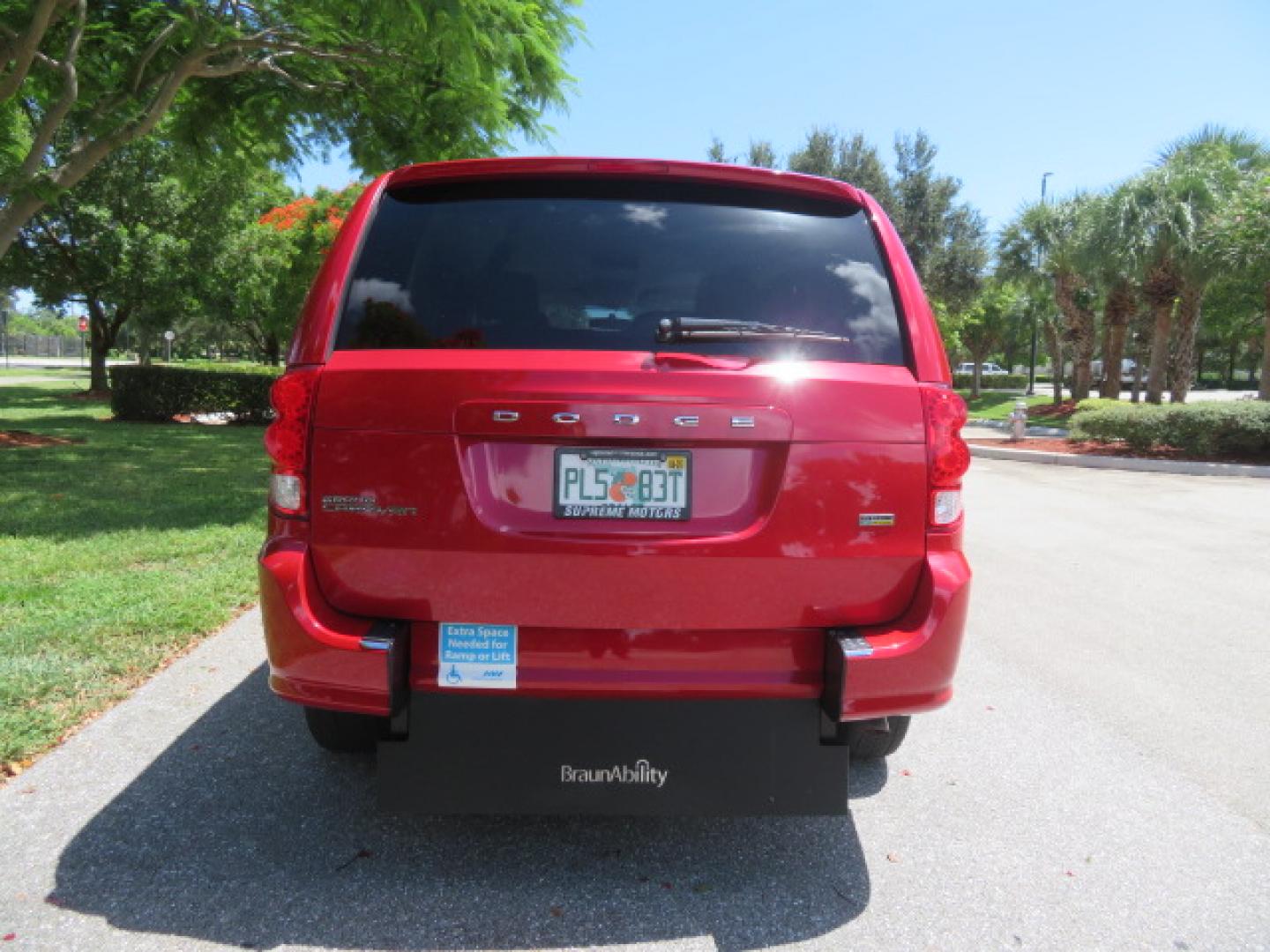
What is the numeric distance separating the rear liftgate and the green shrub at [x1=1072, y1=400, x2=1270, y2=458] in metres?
17.1

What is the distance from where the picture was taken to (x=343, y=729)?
3002 millimetres

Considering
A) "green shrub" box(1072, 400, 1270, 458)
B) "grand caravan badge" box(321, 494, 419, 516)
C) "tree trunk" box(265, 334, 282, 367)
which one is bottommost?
"green shrub" box(1072, 400, 1270, 458)

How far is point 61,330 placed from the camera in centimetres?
13838

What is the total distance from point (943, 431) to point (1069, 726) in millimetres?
2212

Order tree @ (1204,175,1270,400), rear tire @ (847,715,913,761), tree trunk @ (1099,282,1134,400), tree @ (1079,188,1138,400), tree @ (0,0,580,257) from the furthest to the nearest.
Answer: tree trunk @ (1099,282,1134,400) < tree @ (1079,188,1138,400) < tree @ (1204,175,1270,400) < tree @ (0,0,580,257) < rear tire @ (847,715,913,761)

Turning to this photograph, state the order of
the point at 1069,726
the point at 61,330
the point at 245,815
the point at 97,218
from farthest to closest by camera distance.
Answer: the point at 61,330 < the point at 97,218 < the point at 1069,726 < the point at 245,815

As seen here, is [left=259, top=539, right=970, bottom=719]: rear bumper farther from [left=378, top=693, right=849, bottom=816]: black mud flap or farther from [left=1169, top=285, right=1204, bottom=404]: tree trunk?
[left=1169, top=285, right=1204, bottom=404]: tree trunk

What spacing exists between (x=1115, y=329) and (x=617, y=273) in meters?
30.2

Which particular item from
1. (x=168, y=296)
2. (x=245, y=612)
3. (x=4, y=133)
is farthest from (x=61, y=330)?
(x=245, y=612)

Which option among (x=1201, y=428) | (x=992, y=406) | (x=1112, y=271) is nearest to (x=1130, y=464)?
(x=1201, y=428)

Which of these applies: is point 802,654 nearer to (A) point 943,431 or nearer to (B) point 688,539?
(B) point 688,539

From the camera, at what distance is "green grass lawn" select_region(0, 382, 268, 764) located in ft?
12.4

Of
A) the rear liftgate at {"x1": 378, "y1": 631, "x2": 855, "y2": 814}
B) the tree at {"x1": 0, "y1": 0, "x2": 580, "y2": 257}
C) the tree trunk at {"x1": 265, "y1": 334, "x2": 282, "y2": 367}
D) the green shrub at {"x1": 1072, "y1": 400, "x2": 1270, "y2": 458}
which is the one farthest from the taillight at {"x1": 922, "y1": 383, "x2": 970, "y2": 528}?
the tree trunk at {"x1": 265, "y1": 334, "x2": 282, "y2": 367}

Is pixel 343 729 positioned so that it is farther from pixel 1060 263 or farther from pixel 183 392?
pixel 1060 263
